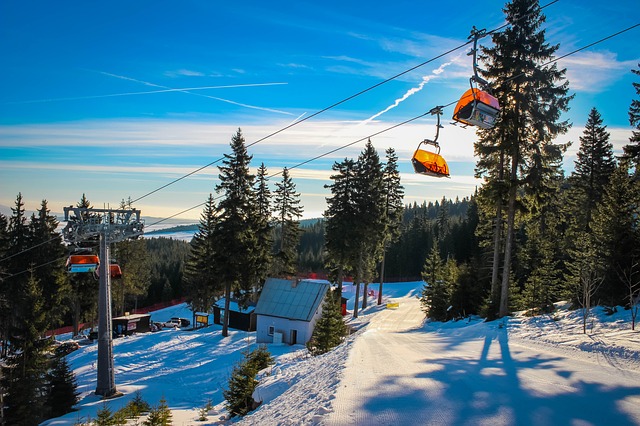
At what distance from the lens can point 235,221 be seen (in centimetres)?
3106

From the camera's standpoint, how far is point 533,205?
19.4 metres

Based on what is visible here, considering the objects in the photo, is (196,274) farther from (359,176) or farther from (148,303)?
(148,303)

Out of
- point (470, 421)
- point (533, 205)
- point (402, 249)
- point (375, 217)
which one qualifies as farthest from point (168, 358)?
point (402, 249)

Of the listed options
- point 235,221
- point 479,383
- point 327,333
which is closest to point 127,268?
point 235,221

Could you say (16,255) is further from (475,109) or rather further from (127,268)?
(475,109)

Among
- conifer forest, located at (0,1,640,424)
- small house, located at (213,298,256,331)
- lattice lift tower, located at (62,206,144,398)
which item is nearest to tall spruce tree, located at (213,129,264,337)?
conifer forest, located at (0,1,640,424)

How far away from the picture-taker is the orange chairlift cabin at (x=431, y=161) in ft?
33.5

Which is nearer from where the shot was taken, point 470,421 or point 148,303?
point 470,421

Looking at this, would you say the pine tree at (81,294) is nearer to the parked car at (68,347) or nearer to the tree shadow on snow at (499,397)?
the parked car at (68,347)

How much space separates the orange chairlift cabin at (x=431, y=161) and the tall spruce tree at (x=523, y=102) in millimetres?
9954

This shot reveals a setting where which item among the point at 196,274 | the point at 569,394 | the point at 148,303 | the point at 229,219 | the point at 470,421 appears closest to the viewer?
the point at 470,421

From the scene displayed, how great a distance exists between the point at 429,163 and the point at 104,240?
15.5 metres

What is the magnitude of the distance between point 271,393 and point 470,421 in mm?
6303

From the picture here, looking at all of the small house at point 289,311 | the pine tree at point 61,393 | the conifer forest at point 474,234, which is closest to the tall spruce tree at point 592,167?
the conifer forest at point 474,234
